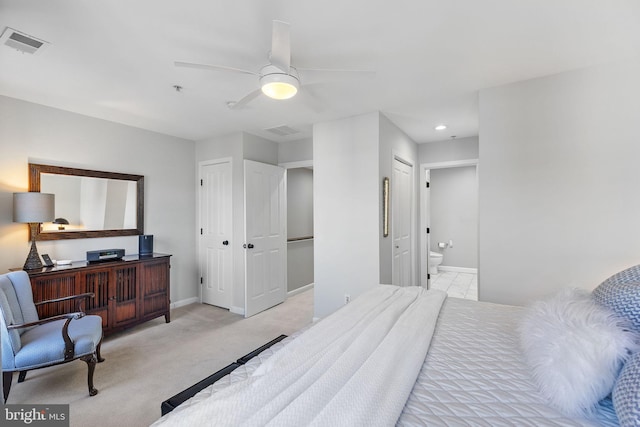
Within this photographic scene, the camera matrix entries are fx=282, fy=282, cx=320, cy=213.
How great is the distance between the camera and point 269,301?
13.4 ft

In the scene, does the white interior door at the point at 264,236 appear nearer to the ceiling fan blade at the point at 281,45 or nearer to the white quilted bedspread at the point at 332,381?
the ceiling fan blade at the point at 281,45

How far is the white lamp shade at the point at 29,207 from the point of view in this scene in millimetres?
2594

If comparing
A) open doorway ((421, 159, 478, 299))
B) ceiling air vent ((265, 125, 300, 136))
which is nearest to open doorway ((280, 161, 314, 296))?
ceiling air vent ((265, 125, 300, 136))

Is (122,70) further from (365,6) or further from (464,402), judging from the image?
(464,402)

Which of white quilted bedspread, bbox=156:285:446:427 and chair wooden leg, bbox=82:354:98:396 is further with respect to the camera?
chair wooden leg, bbox=82:354:98:396

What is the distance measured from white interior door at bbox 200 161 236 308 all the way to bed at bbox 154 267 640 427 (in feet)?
9.47

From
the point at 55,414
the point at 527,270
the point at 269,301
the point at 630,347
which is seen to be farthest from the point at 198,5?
the point at 269,301

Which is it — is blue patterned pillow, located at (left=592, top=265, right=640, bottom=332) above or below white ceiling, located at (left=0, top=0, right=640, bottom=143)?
below

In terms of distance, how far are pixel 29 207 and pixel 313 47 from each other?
2.93 m

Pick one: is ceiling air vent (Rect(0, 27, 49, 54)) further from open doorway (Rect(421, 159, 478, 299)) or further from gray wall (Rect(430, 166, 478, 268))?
gray wall (Rect(430, 166, 478, 268))

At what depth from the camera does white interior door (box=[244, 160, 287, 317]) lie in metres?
3.78

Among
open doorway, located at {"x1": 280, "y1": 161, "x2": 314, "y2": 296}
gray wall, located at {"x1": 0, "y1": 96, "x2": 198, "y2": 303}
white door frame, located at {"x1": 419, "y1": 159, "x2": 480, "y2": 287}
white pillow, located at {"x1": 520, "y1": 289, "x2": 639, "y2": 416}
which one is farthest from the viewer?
open doorway, located at {"x1": 280, "y1": 161, "x2": 314, "y2": 296}

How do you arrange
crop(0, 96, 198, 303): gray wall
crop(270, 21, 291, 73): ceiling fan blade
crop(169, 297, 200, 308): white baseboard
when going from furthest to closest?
crop(169, 297, 200, 308): white baseboard, crop(0, 96, 198, 303): gray wall, crop(270, 21, 291, 73): ceiling fan blade

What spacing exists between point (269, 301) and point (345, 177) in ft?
6.96
